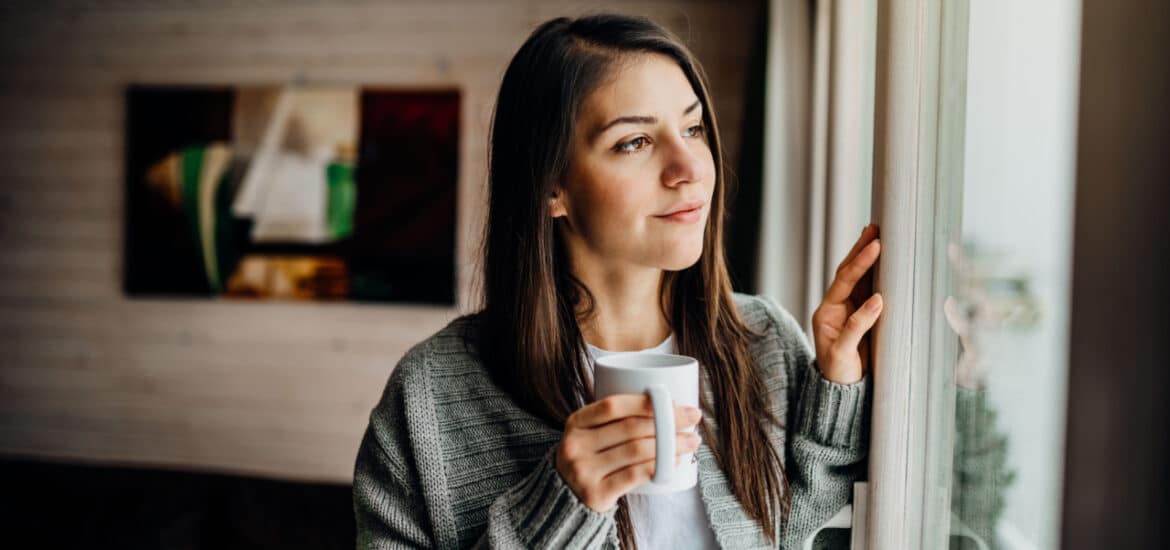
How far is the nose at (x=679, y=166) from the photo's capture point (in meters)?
0.86

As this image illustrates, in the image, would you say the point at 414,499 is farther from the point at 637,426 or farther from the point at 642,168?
the point at 642,168

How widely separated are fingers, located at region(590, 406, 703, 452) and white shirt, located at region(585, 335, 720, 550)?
0.86 ft

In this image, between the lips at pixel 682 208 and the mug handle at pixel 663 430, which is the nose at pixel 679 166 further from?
the mug handle at pixel 663 430

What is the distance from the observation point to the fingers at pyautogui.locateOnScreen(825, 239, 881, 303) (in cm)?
79

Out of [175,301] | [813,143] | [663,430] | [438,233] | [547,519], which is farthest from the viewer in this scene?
[175,301]

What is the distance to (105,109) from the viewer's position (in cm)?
327

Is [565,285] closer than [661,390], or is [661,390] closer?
[661,390]

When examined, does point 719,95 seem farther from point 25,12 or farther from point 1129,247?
point 25,12

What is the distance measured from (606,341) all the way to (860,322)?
36 centimetres

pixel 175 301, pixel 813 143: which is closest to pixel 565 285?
pixel 813 143

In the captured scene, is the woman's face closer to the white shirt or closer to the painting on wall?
the white shirt

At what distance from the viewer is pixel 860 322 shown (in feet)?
2.59

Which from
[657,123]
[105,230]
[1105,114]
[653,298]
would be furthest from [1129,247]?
[105,230]

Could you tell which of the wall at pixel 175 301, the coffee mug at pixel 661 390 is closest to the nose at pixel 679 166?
the coffee mug at pixel 661 390
